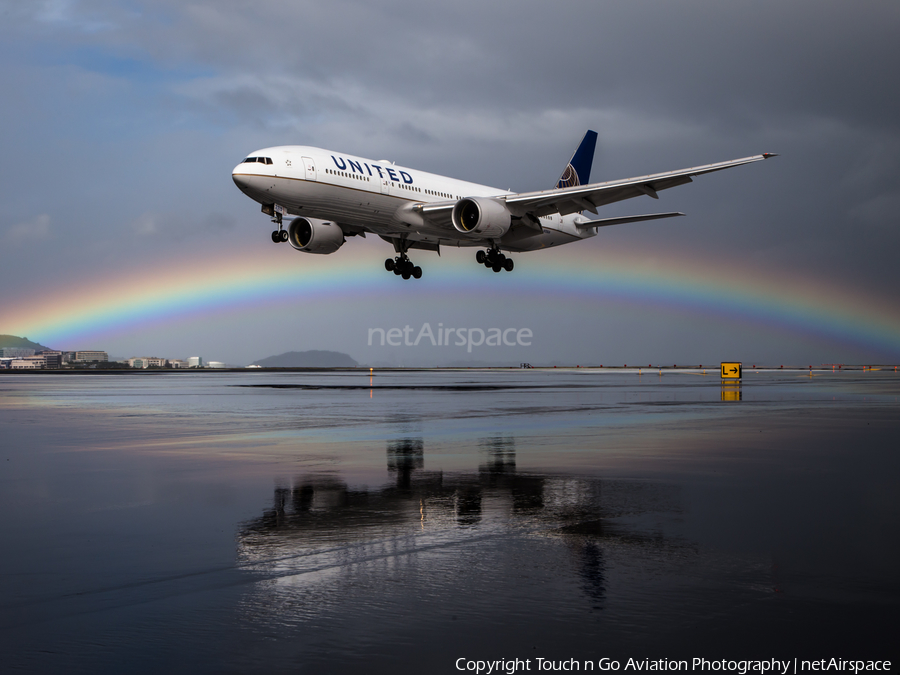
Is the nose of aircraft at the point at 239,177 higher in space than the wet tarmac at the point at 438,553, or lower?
higher

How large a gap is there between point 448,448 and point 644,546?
814 cm

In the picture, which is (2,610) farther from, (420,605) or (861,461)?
(861,461)

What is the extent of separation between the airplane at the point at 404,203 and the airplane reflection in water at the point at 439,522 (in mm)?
26787

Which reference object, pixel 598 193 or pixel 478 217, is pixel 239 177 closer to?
pixel 478 217

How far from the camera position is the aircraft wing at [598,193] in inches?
1451

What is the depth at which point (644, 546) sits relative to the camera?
7.32m

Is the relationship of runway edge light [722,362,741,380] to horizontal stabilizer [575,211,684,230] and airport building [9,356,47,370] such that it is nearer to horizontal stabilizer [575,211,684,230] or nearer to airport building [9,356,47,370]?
horizontal stabilizer [575,211,684,230]

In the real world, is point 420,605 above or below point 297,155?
below

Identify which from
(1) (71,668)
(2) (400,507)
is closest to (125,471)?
(2) (400,507)

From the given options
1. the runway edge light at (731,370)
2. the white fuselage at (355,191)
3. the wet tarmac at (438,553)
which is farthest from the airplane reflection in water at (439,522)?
the runway edge light at (731,370)

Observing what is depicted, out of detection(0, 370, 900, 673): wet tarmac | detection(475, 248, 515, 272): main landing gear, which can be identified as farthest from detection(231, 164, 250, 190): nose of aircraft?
detection(0, 370, 900, 673): wet tarmac

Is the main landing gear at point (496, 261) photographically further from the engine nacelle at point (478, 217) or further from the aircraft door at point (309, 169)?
the aircraft door at point (309, 169)

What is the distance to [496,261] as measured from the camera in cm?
4825

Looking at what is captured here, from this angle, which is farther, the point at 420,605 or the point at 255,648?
the point at 420,605
